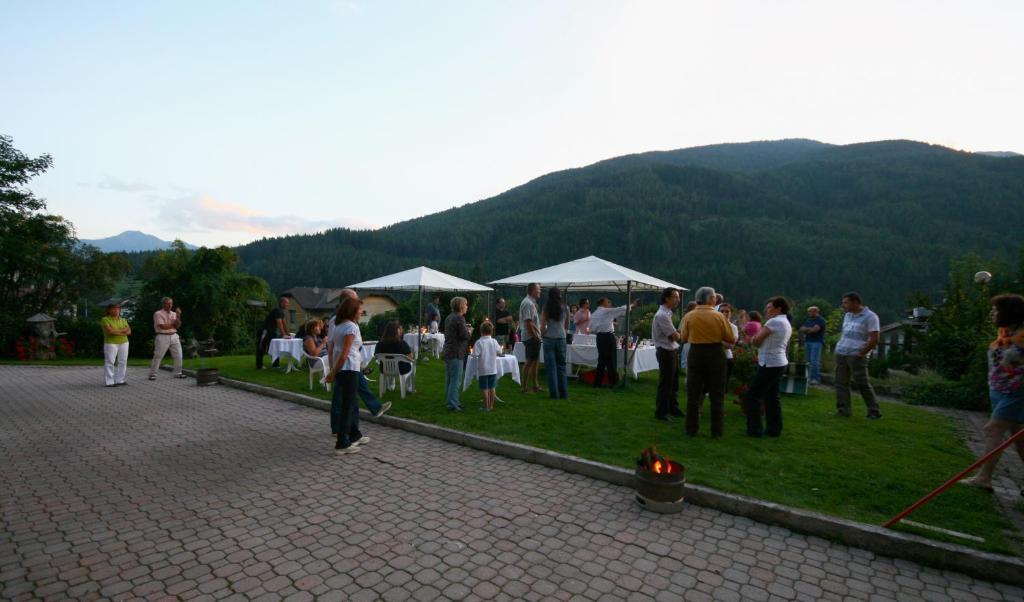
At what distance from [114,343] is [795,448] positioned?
11943 mm

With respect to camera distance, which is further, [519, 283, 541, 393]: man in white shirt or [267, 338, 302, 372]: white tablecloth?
[267, 338, 302, 372]: white tablecloth

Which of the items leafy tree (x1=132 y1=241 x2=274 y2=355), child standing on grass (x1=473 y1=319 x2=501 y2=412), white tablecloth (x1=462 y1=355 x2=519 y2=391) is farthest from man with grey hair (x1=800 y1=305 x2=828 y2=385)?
leafy tree (x1=132 y1=241 x2=274 y2=355)

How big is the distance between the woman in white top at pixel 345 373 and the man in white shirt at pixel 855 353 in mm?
6766

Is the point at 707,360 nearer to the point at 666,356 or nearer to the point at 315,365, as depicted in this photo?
the point at 666,356

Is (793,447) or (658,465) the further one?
(793,447)

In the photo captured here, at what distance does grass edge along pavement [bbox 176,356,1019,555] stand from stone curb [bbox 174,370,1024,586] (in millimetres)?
157

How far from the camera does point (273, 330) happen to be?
37.8 ft

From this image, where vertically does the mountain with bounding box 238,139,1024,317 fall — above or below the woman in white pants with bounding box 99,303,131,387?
above

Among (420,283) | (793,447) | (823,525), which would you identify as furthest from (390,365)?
(823,525)

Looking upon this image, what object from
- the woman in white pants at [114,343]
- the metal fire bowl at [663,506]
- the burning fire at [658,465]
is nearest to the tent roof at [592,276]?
the burning fire at [658,465]

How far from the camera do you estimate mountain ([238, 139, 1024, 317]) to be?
230 ft

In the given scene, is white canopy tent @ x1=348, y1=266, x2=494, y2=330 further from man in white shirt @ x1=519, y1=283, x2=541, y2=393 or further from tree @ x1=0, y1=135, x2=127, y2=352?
tree @ x1=0, y1=135, x2=127, y2=352

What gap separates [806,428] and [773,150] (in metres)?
211

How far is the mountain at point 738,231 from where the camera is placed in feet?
230
